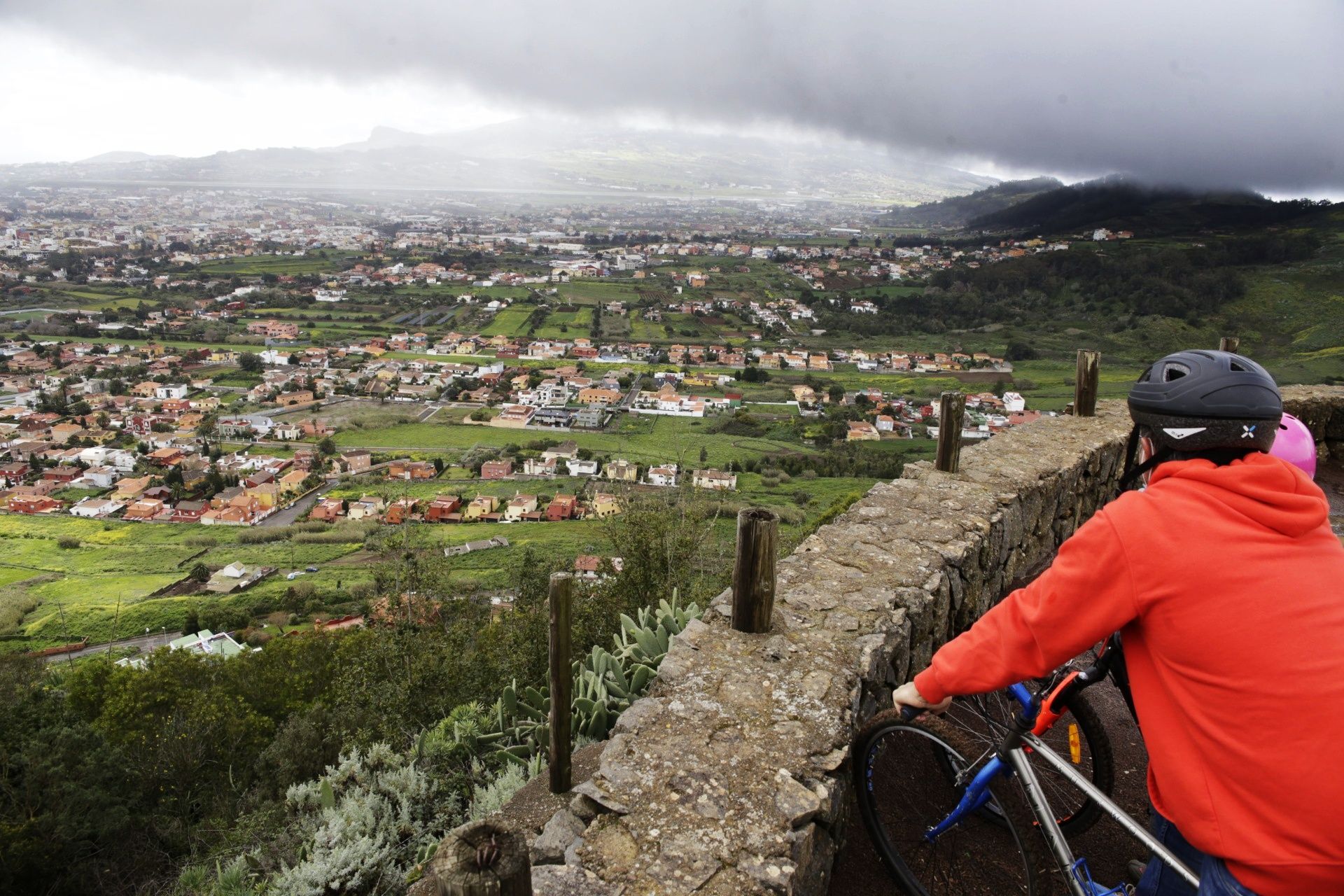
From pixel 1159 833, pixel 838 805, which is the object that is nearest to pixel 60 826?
pixel 838 805

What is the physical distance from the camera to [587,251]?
95875mm

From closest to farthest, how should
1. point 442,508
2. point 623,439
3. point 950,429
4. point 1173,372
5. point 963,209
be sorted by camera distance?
point 1173,372
point 950,429
point 442,508
point 623,439
point 963,209

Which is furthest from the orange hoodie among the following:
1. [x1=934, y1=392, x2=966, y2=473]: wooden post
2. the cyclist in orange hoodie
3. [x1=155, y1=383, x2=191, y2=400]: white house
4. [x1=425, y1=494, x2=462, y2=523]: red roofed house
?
[x1=155, y1=383, x2=191, y2=400]: white house

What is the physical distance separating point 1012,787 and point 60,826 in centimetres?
805

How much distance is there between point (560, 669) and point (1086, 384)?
6.11 metres

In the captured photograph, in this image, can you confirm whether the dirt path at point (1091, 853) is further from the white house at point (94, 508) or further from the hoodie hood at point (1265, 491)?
the white house at point (94, 508)

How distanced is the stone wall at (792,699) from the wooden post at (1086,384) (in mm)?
2076

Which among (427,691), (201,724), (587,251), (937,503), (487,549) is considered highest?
(587,251)

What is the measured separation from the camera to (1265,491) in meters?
1.37

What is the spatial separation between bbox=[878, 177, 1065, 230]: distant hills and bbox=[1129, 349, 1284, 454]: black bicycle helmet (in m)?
120

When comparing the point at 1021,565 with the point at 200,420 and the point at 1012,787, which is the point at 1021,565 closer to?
the point at 1012,787

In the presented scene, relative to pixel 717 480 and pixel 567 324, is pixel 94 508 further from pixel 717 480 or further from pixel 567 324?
pixel 567 324

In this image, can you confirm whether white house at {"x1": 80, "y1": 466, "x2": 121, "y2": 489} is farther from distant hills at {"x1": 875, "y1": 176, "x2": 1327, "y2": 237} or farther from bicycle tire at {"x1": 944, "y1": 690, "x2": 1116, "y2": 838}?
distant hills at {"x1": 875, "y1": 176, "x2": 1327, "y2": 237}

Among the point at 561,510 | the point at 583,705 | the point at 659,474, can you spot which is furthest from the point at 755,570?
the point at 561,510
